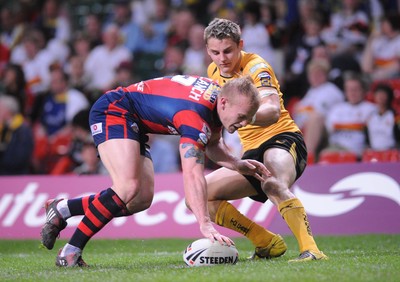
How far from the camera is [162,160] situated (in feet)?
43.7

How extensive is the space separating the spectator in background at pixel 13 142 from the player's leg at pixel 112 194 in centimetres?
704

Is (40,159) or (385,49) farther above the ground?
(385,49)

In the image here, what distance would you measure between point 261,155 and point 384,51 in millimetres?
6831

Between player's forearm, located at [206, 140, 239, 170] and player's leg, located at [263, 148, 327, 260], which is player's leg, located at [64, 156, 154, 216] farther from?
player's leg, located at [263, 148, 327, 260]

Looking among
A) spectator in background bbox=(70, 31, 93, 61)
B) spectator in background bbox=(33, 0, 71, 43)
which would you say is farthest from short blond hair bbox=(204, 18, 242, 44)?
spectator in background bbox=(33, 0, 71, 43)

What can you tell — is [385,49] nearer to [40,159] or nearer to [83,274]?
[40,159]

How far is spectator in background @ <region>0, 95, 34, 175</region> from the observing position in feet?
44.8

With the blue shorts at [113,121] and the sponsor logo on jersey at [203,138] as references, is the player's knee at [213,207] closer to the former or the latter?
the blue shorts at [113,121]

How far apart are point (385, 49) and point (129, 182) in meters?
8.04

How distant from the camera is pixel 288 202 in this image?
23.1 feet

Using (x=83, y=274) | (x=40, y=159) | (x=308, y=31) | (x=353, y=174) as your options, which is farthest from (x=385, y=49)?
(x=83, y=274)

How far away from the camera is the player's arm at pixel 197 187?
6309 mm

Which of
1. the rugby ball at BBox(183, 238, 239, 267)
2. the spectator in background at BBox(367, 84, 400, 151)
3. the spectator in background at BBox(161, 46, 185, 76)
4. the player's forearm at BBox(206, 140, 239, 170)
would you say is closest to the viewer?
the rugby ball at BBox(183, 238, 239, 267)

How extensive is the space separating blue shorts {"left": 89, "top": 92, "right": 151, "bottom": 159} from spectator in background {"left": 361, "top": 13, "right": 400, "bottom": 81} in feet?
23.8
